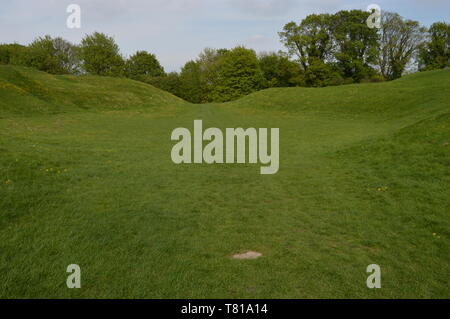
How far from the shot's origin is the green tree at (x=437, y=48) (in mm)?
69688

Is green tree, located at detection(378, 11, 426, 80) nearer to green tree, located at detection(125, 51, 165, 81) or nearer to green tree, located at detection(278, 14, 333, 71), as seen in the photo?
green tree, located at detection(278, 14, 333, 71)

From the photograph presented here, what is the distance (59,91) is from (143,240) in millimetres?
39057

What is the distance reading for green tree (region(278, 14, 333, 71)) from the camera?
228 feet

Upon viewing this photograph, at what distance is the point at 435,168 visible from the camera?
10516mm

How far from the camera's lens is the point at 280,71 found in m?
72.4

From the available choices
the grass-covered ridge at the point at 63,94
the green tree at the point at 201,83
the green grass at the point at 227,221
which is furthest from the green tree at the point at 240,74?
the green grass at the point at 227,221

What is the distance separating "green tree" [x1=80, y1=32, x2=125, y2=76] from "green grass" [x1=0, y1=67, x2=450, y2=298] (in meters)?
62.8

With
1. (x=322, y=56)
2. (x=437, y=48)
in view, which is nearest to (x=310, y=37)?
(x=322, y=56)

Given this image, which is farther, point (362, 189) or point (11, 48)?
point (11, 48)

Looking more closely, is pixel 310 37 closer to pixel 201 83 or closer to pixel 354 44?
pixel 354 44

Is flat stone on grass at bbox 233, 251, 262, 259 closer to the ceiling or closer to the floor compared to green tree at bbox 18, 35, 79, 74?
closer to the floor

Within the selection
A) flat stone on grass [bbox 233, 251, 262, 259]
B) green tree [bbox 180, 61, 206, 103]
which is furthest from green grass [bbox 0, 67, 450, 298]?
green tree [bbox 180, 61, 206, 103]

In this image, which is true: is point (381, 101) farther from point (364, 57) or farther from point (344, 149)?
point (364, 57)
